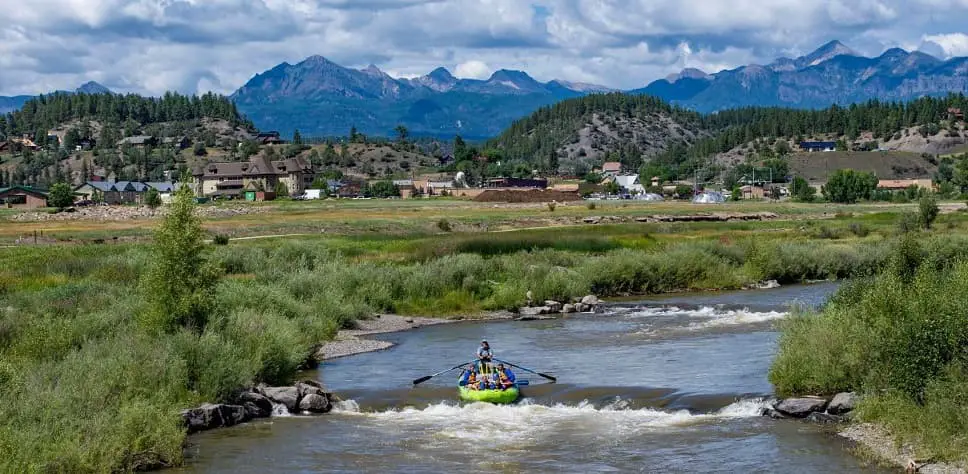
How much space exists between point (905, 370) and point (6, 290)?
37378 millimetres

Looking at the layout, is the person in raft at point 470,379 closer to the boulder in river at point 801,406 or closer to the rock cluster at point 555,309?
the boulder in river at point 801,406

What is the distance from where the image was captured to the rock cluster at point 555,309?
56562mm

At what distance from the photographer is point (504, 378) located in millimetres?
35688

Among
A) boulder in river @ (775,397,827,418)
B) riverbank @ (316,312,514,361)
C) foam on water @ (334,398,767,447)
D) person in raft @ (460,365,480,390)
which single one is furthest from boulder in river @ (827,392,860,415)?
riverbank @ (316,312,514,361)

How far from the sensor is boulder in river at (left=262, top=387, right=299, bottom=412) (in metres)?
33.8

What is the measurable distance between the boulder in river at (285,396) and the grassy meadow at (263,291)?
103 cm

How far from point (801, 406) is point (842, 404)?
1.15m

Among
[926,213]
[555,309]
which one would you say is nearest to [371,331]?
[555,309]

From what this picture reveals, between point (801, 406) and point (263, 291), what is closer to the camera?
point (801, 406)

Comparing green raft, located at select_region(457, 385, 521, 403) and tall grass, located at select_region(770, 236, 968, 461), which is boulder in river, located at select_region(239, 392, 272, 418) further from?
tall grass, located at select_region(770, 236, 968, 461)

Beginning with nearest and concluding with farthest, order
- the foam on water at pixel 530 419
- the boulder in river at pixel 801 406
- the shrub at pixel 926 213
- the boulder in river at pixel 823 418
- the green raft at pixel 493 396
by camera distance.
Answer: the boulder in river at pixel 823 418
the foam on water at pixel 530 419
the boulder in river at pixel 801 406
the green raft at pixel 493 396
the shrub at pixel 926 213

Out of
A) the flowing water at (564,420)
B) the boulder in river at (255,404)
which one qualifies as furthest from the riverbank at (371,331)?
the boulder in river at (255,404)

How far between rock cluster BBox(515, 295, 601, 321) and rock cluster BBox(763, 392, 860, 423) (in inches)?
975

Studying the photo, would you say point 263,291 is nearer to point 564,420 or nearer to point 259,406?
point 259,406
